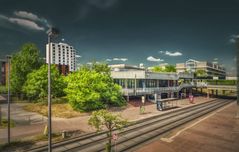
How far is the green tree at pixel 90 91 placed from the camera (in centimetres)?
4119

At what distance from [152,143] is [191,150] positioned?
170 inches

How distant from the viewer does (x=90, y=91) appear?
4197cm

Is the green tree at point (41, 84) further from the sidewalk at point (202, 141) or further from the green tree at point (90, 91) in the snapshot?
the sidewalk at point (202, 141)

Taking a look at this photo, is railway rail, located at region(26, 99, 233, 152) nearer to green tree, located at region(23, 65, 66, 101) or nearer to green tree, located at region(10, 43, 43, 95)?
green tree, located at region(23, 65, 66, 101)

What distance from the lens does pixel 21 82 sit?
188 ft

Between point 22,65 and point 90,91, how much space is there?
1038 inches

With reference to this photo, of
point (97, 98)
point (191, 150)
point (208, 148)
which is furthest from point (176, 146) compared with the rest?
point (97, 98)

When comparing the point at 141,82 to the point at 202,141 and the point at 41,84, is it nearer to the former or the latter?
the point at 41,84

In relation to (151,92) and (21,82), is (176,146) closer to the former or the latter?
(151,92)

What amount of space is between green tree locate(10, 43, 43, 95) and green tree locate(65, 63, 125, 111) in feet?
65.7

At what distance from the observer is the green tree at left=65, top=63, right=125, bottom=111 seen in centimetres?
4119

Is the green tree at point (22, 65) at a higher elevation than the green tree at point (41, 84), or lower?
higher

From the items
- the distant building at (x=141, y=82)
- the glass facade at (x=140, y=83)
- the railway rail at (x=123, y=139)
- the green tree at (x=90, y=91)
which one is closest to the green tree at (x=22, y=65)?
the green tree at (x=90, y=91)

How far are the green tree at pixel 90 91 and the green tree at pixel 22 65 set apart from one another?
788 inches
